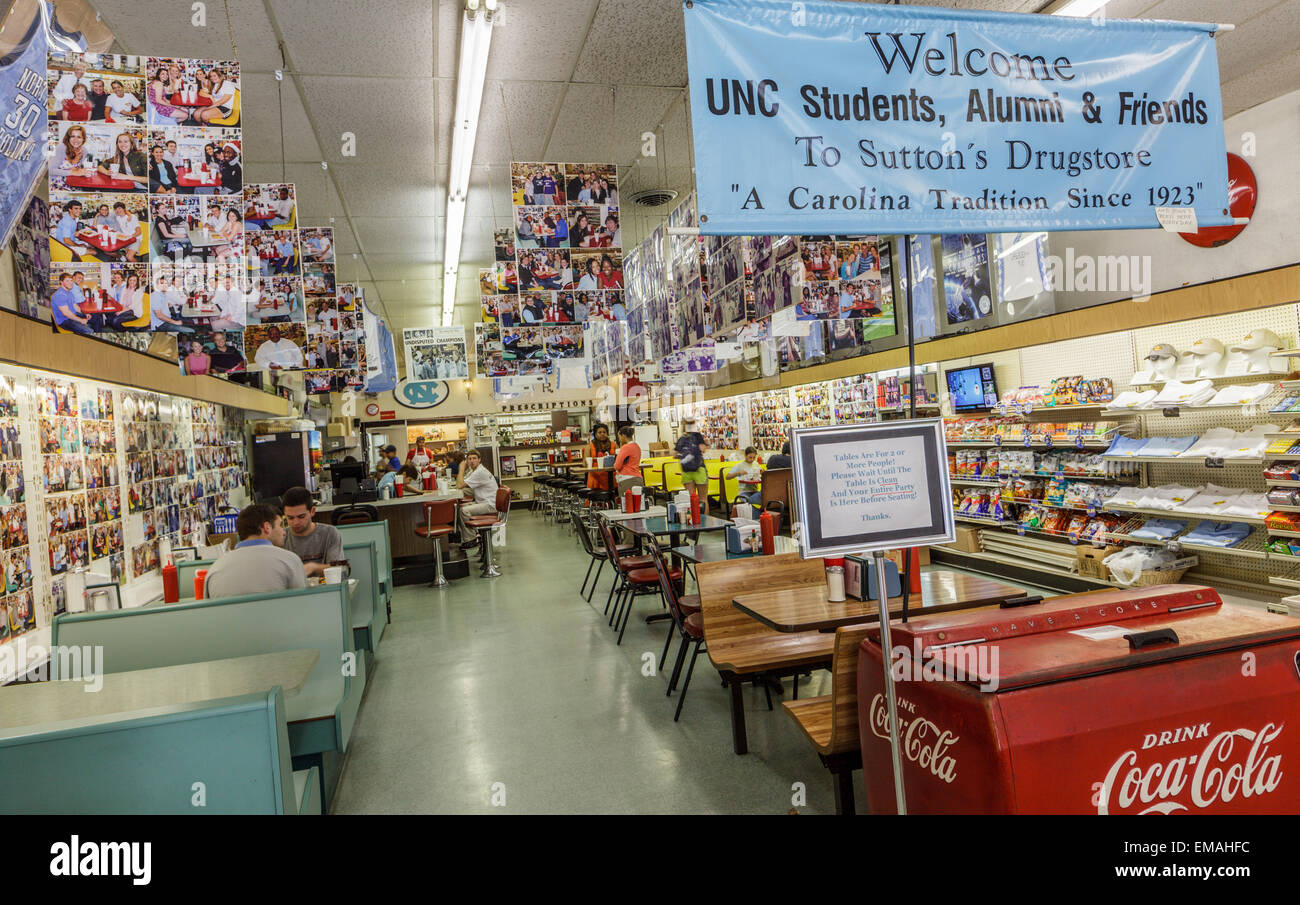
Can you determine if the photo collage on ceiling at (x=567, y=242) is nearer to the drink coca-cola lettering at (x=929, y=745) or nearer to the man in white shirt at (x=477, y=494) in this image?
the man in white shirt at (x=477, y=494)

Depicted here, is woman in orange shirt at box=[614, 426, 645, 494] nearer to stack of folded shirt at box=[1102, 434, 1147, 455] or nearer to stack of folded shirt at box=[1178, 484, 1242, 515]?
stack of folded shirt at box=[1102, 434, 1147, 455]

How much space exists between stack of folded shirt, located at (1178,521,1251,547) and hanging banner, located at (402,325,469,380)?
1002cm

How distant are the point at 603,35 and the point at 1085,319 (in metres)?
4.64

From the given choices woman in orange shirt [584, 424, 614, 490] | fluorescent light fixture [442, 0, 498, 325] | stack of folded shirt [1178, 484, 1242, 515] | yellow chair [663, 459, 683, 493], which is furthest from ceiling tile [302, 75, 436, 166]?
yellow chair [663, 459, 683, 493]


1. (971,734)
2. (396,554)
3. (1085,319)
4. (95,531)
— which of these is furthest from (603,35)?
(396,554)

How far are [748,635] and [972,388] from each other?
16.7ft

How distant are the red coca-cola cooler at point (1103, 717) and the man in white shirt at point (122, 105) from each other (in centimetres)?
432

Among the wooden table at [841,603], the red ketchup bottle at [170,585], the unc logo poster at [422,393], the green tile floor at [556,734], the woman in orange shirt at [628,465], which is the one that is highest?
the unc logo poster at [422,393]

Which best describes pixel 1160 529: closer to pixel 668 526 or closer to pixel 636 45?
pixel 668 526

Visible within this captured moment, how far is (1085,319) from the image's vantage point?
20.9ft

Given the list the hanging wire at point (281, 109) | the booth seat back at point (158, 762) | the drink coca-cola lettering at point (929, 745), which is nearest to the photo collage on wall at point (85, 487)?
the hanging wire at point (281, 109)

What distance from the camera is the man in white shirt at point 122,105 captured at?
3.65 metres

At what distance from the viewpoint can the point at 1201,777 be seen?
196 centimetres
